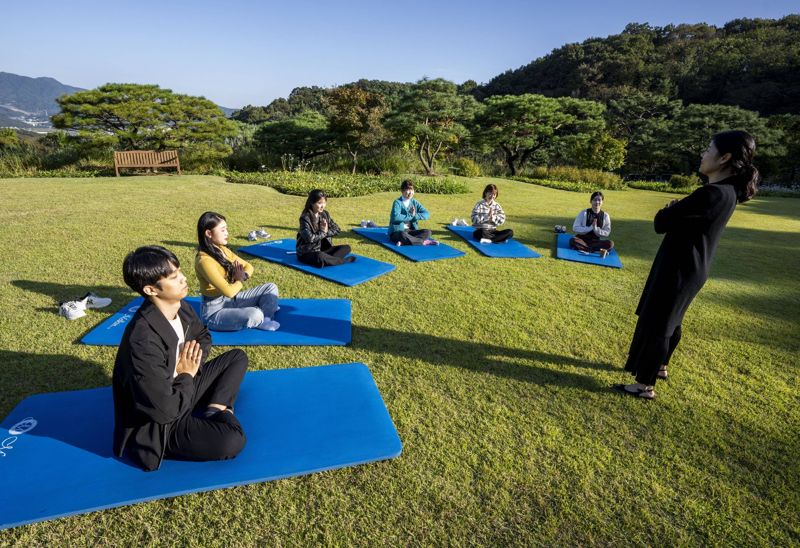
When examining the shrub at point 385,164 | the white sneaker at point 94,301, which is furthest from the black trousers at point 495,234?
the shrub at point 385,164

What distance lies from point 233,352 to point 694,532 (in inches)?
110

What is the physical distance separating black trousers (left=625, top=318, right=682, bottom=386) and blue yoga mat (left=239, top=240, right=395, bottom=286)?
3.04 metres

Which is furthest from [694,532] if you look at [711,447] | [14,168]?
[14,168]

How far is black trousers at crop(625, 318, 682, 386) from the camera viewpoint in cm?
279

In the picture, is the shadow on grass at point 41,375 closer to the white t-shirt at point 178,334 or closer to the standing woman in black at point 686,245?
the white t-shirt at point 178,334

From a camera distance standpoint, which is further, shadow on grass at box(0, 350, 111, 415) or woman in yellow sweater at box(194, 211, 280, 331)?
woman in yellow sweater at box(194, 211, 280, 331)

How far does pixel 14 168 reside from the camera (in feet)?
44.1

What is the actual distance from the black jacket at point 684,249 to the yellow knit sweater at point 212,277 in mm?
3307

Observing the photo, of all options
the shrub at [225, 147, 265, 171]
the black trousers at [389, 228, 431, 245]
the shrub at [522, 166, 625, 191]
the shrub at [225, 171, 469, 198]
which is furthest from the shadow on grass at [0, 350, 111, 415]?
the shrub at [522, 166, 625, 191]

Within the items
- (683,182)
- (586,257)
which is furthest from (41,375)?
(683,182)

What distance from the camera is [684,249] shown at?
262cm

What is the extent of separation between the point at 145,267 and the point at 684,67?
48.4 meters

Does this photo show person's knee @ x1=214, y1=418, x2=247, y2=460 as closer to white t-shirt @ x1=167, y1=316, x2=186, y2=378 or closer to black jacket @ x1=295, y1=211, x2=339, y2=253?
white t-shirt @ x1=167, y1=316, x2=186, y2=378

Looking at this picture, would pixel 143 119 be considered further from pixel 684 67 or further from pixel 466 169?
pixel 684 67
